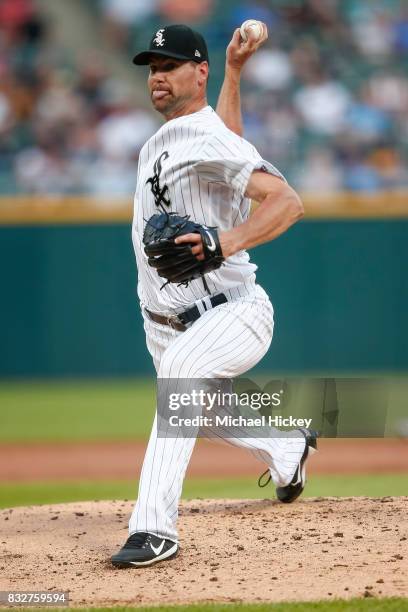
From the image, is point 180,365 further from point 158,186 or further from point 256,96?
point 256,96

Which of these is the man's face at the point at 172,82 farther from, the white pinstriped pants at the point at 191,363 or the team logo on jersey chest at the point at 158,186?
the white pinstriped pants at the point at 191,363

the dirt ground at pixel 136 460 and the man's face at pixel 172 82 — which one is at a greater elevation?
the man's face at pixel 172 82

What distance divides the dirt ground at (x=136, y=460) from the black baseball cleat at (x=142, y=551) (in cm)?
346

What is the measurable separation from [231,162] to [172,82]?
478 mm

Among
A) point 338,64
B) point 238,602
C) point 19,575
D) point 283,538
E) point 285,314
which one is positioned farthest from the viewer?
point 338,64

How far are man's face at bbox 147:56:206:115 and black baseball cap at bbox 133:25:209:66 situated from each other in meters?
0.03

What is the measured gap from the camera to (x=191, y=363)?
396 centimetres

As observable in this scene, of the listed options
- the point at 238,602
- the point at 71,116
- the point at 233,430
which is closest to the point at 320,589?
the point at 238,602

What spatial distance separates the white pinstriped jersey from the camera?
3930 millimetres

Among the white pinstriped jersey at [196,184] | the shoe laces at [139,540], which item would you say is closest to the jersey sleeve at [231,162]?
the white pinstriped jersey at [196,184]

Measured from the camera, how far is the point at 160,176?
13.3ft

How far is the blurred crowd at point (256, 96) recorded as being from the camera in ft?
37.4

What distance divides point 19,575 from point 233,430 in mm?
1075

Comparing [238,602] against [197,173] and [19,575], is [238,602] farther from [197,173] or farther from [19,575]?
[197,173]
